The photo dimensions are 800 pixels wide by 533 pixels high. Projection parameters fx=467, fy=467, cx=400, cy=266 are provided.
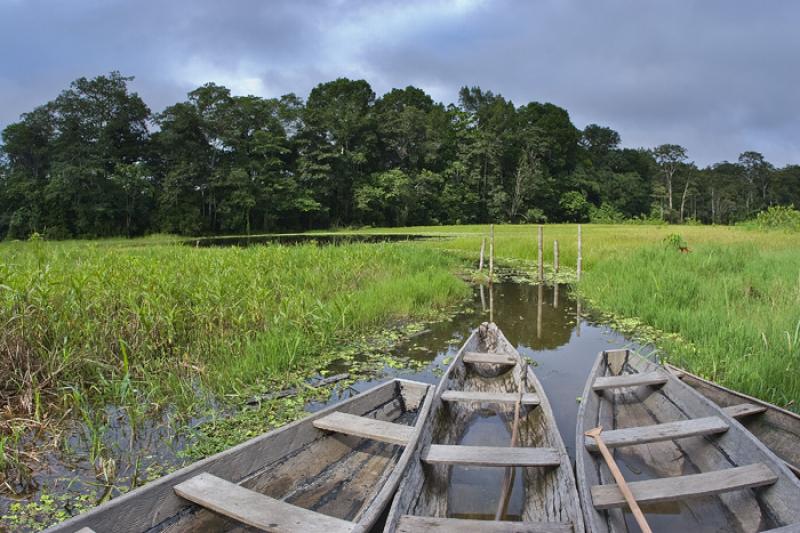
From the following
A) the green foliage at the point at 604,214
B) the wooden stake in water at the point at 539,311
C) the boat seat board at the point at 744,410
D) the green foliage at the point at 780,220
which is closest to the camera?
the boat seat board at the point at 744,410

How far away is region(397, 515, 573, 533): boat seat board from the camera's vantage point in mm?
2285

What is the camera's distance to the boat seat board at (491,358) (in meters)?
5.18

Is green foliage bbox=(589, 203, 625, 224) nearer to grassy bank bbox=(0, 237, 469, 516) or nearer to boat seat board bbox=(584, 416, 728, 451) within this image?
grassy bank bbox=(0, 237, 469, 516)

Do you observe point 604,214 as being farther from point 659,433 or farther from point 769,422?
point 659,433

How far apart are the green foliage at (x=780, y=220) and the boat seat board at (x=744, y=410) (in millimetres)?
20926

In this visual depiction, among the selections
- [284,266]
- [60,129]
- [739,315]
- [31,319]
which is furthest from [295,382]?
[60,129]

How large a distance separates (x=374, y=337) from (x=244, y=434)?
3.20 m

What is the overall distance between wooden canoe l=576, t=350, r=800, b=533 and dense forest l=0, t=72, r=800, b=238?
3308cm

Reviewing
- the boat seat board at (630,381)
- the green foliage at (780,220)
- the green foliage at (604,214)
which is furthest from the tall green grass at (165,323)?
the green foliage at (604,214)

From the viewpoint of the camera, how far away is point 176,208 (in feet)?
113

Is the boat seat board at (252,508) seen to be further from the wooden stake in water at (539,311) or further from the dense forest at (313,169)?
the dense forest at (313,169)

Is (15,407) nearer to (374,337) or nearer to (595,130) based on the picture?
(374,337)

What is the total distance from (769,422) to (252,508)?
12.7 feet

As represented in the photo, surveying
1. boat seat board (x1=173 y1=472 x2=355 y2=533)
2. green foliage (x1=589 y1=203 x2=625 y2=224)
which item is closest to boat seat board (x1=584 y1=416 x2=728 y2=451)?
boat seat board (x1=173 y1=472 x2=355 y2=533)
